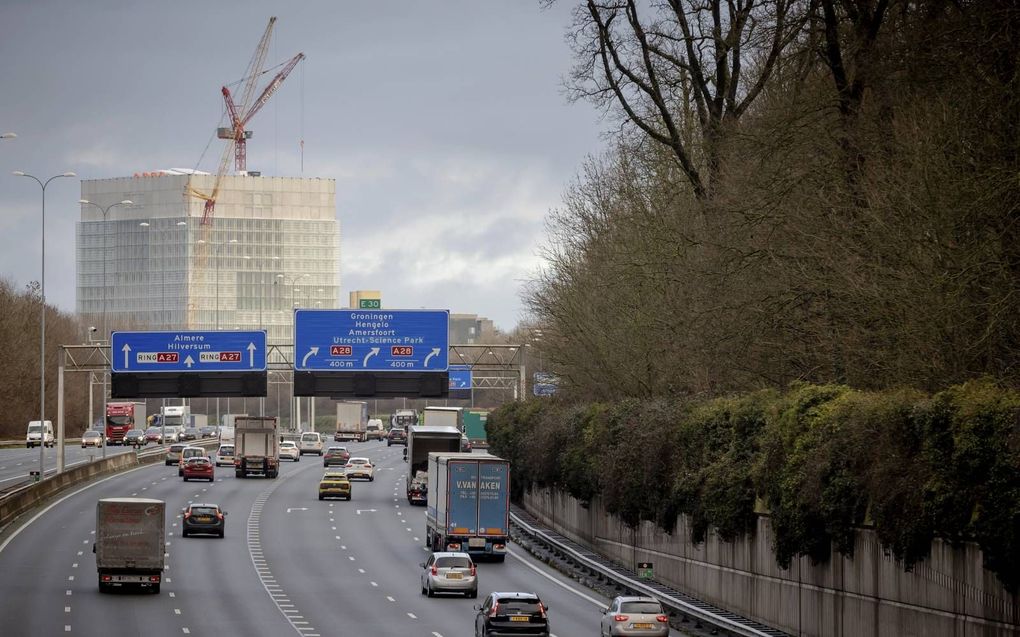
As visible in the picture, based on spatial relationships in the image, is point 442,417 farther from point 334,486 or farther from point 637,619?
point 637,619

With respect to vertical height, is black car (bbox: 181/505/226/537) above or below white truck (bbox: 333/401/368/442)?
below

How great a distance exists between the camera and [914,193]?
3209cm

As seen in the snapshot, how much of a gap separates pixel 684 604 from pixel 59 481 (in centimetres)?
4796

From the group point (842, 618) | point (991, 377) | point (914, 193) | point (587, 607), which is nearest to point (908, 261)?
point (914, 193)

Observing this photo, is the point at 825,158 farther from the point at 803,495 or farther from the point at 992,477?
the point at 992,477

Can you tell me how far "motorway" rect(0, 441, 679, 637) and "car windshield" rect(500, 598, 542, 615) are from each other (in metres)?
2.86

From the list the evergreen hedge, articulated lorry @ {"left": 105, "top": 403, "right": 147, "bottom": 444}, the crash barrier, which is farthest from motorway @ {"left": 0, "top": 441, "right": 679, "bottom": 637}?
articulated lorry @ {"left": 105, "top": 403, "right": 147, "bottom": 444}

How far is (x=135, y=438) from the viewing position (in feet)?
436

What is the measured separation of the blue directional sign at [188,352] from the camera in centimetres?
7256

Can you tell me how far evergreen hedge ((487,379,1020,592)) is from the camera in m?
25.0

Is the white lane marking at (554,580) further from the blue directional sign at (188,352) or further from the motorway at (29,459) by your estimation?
the motorway at (29,459)

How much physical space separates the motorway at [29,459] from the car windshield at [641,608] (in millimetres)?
52379

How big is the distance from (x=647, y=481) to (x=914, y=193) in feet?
57.1

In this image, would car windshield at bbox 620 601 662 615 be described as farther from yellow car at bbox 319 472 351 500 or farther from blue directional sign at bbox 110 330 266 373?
yellow car at bbox 319 472 351 500
